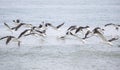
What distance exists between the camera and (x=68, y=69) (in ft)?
44.1

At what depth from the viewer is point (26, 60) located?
14758 millimetres

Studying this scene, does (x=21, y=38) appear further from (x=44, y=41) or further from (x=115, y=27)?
(x=115, y=27)

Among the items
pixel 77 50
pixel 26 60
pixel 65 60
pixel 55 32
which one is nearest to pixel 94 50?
pixel 77 50

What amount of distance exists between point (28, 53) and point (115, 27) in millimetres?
7082

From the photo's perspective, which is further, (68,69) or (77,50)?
(77,50)

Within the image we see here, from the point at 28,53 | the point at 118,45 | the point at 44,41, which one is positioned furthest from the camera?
the point at 44,41

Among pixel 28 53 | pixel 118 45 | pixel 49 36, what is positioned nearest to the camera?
pixel 28 53

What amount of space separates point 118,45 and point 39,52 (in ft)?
11.9

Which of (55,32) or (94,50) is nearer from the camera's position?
(94,50)

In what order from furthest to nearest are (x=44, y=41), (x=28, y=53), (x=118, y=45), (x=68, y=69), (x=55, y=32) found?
(x=55, y=32) < (x=44, y=41) < (x=118, y=45) < (x=28, y=53) < (x=68, y=69)

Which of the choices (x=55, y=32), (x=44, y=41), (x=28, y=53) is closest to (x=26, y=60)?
(x=28, y=53)

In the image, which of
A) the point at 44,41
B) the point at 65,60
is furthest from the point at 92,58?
the point at 44,41

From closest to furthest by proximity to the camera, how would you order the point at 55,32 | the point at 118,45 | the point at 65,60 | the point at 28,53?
the point at 65,60 → the point at 28,53 → the point at 118,45 → the point at 55,32

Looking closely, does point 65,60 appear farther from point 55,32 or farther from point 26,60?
point 55,32
